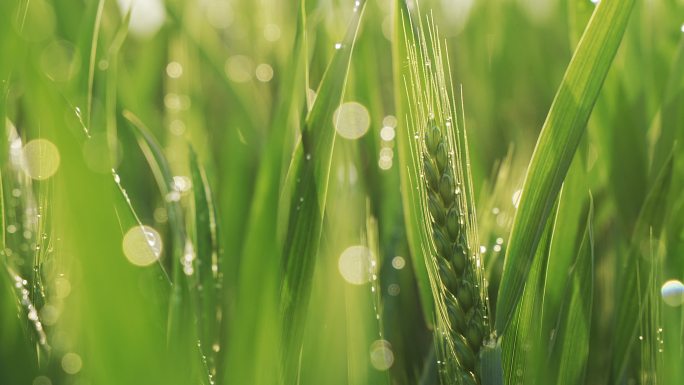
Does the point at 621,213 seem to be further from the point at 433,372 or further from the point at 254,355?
the point at 254,355

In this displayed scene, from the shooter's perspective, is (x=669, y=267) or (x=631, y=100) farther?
(x=631, y=100)

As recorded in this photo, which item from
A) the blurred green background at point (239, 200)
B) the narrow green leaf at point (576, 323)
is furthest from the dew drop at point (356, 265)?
the narrow green leaf at point (576, 323)

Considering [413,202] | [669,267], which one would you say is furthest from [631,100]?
[413,202]

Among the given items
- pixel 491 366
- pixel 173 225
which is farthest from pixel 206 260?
pixel 491 366

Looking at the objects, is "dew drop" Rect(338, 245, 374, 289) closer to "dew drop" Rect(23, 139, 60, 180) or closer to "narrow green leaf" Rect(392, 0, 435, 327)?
"narrow green leaf" Rect(392, 0, 435, 327)

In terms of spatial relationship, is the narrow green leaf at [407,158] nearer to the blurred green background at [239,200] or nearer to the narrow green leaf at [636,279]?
the blurred green background at [239,200]

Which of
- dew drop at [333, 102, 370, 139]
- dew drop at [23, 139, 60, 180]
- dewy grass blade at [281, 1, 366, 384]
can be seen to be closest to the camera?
dew drop at [23, 139, 60, 180]

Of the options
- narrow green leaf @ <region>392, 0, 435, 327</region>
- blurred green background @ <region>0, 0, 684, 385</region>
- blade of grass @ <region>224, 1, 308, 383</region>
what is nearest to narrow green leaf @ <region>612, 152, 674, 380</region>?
blurred green background @ <region>0, 0, 684, 385</region>
